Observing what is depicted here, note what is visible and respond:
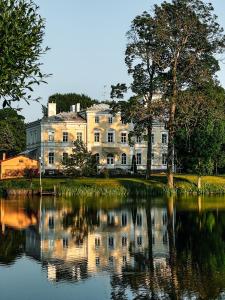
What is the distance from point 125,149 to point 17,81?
77.1 meters

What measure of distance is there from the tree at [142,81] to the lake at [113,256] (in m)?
24.9

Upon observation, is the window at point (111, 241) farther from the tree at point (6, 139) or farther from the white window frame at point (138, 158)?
the tree at point (6, 139)

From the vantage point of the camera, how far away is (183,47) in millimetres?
61625

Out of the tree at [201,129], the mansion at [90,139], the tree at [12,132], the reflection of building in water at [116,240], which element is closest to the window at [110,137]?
the mansion at [90,139]

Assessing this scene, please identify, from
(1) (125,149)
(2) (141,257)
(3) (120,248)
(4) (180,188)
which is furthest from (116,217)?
(1) (125,149)

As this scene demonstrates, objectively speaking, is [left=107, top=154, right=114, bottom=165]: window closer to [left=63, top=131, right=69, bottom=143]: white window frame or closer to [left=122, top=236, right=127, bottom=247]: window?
[left=63, top=131, right=69, bottom=143]: white window frame

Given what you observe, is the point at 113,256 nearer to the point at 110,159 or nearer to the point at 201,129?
the point at 201,129

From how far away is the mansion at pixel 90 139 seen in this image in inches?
3770

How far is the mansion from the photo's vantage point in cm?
9575

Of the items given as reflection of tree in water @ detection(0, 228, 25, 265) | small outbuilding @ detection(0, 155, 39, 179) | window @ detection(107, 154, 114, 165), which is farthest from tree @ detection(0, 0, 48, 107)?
window @ detection(107, 154, 114, 165)

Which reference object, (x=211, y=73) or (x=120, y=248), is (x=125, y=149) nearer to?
(x=211, y=73)

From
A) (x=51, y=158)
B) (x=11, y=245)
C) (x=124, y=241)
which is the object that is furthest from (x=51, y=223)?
(x=51, y=158)

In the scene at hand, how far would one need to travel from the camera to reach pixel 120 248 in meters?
23.0

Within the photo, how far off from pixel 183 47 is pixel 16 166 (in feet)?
113
